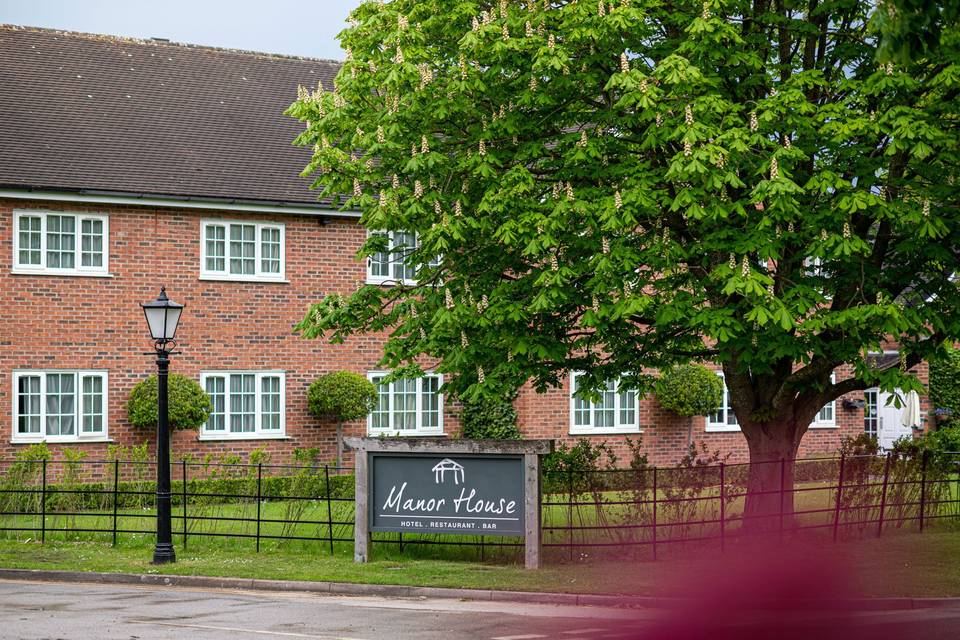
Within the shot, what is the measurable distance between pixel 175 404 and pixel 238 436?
2.03 meters

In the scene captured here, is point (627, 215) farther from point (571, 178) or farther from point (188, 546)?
point (188, 546)

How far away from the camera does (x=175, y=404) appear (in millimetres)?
25453

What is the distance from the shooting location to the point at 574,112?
1636 cm

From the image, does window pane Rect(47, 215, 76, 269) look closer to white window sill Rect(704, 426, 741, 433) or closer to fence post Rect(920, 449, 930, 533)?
white window sill Rect(704, 426, 741, 433)

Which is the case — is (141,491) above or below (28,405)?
below

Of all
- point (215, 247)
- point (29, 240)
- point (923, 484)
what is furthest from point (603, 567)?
point (29, 240)

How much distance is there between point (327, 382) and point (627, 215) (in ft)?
47.2

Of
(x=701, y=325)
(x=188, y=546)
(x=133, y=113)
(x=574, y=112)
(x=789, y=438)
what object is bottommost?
(x=188, y=546)

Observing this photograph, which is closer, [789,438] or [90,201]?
[789,438]

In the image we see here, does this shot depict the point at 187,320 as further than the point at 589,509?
Yes

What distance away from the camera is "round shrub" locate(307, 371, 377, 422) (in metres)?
27.4

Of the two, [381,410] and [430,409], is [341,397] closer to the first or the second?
[381,410]

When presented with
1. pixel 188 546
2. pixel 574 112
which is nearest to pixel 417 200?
pixel 574 112

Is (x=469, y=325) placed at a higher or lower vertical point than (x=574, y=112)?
lower
